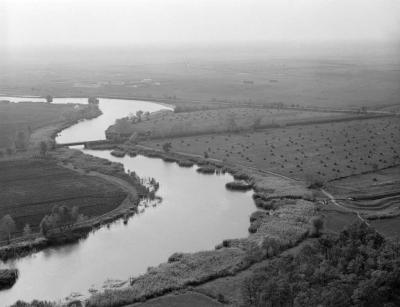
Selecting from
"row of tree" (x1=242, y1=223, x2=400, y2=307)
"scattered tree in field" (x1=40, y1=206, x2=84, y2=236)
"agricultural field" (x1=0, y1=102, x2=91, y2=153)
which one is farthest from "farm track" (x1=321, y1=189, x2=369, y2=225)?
"agricultural field" (x1=0, y1=102, x2=91, y2=153)

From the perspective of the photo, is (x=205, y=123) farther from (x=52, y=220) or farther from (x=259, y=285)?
(x=259, y=285)

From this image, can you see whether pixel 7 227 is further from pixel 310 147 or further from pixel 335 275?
pixel 310 147

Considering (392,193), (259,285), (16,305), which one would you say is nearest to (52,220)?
(16,305)

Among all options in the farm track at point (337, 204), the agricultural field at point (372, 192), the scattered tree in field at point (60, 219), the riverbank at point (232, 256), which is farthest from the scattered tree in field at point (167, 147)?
the scattered tree in field at point (60, 219)

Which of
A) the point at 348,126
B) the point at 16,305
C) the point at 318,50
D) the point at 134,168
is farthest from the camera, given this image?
the point at 318,50

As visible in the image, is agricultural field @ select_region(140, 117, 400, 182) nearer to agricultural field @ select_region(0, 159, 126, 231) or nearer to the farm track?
the farm track

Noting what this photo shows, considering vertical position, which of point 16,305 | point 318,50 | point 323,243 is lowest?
point 16,305

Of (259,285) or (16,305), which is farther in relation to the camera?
(16,305)
